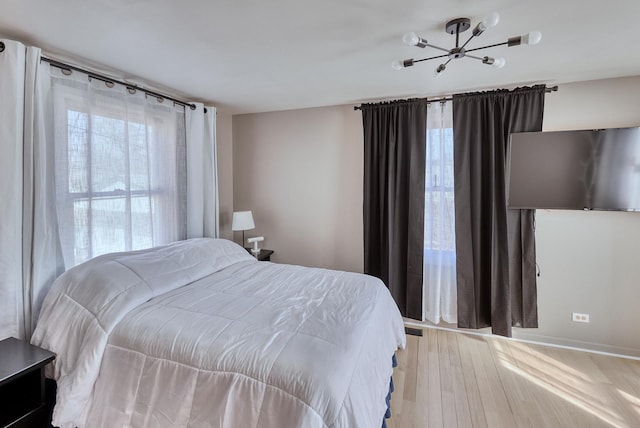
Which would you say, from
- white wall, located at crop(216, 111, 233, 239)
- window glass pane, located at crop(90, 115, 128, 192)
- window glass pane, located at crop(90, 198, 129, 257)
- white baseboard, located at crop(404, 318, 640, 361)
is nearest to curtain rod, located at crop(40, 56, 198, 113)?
window glass pane, located at crop(90, 115, 128, 192)

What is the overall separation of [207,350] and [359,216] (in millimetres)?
2207

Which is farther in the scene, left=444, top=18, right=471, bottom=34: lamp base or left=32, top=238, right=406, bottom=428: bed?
left=444, top=18, right=471, bottom=34: lamp base

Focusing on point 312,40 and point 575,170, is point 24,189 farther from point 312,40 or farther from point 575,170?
point 575,170

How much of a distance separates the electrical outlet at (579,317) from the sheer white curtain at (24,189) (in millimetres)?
4176

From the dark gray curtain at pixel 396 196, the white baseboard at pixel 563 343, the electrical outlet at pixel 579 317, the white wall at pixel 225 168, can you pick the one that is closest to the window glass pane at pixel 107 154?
the white wall at pixel 225 168

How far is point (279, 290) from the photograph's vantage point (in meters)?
2.14

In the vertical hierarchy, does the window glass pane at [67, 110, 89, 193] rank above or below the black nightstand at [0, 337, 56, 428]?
above

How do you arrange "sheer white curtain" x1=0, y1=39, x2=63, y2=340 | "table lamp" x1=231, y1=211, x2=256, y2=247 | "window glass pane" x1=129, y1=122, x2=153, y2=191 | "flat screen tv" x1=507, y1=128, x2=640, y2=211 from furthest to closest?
1. "table lamp" x1=231, y1=211, x2=256, y2=247
2. "window glass pane" x1=129, y1=122, x2=153, y2=191
3. "flat screen tv" x1=507, y1=128, x2=640, y2=211
4. "sheer white curtain" x1=0, y1=39, x2=63, y2=340

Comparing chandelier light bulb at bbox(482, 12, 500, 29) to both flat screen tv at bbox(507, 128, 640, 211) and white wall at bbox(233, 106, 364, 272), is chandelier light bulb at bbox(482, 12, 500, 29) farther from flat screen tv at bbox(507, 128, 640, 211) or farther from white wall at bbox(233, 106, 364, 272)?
white wall at bbox(233, 106, 364, 272)

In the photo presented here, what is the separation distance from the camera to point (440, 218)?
297 centimetres

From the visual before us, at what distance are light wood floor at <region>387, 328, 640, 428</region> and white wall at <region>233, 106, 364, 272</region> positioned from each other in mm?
1264

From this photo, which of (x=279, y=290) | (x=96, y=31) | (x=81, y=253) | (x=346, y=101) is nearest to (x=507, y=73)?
(x=346, y=101)

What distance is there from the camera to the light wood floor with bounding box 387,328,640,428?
191cm

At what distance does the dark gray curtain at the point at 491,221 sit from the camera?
2676 mm
